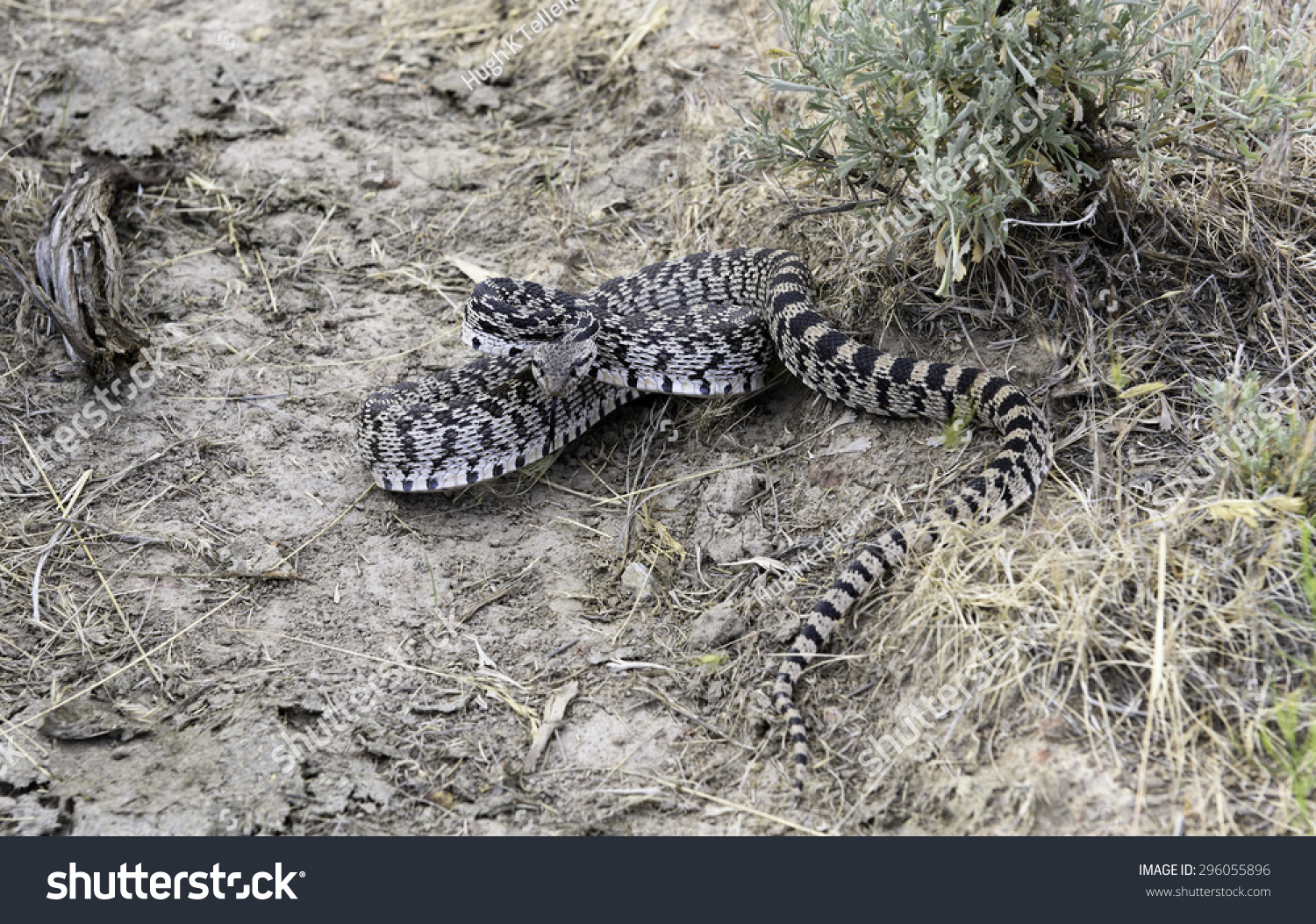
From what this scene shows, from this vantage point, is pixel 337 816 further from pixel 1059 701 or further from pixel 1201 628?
pixel 1201 628

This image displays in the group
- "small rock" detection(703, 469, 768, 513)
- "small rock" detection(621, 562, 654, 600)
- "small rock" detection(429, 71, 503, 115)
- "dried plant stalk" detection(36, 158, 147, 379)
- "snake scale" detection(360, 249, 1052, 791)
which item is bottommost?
"small rock" detection(621, 562, 654, 600)

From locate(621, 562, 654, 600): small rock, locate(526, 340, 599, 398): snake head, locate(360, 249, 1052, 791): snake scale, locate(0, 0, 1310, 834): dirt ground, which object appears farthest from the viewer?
locate(526, 340, 599, 398): snake head

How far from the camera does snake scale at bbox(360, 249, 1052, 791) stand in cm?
526

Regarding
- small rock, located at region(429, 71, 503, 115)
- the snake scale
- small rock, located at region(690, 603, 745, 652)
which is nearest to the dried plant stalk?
the snake scale

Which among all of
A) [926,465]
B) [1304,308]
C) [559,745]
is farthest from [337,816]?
[1304,308]

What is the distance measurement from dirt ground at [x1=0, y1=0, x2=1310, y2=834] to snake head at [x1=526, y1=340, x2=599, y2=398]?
664 mm

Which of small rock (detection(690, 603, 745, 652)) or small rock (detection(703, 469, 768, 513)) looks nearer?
small rock (detection(690, 603, 745, 652))

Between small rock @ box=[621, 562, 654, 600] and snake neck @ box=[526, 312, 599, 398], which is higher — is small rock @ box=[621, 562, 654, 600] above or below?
below

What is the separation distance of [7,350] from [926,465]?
537 centimetres

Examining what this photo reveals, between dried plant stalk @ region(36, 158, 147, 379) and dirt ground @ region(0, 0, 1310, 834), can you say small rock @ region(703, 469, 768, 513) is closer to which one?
dirt ground @ region(0, 0, 1310, 834)

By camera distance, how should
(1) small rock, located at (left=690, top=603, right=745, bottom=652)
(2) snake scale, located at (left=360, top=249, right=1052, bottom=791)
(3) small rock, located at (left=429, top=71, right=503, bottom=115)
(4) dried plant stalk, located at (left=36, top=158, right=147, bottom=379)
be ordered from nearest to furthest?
(1) small rock, located at (left=690, top=603, right=745, bottom=652), (2) snake scale, located at (left=360, top=249, right=1052, bottom=791), (4) dried plant stalk, located at (left=36, top=158, right=147, bottom=379), (3) small rock, located at (left=429, top=71, right=503, bottom=115)

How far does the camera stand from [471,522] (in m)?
5.71

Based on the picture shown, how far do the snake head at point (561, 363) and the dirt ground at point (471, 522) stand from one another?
664 millimetres

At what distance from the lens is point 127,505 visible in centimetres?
550
